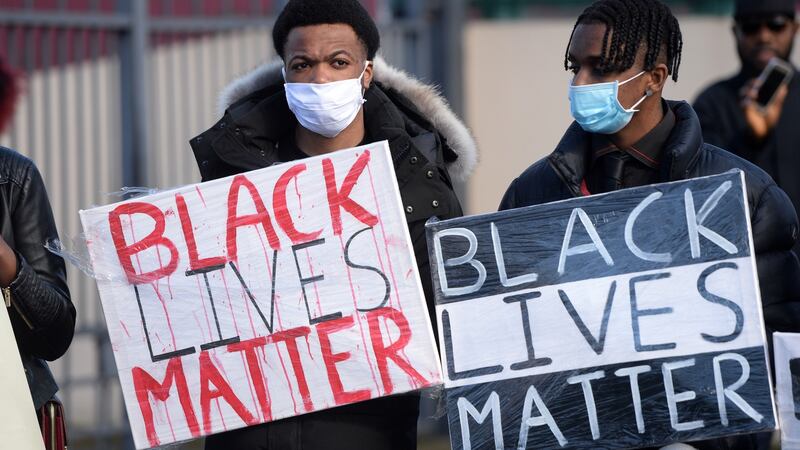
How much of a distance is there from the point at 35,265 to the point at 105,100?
4.15 meters

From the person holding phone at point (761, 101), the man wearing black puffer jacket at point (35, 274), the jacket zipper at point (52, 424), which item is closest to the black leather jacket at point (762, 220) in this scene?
the man wearing black puffer jacket at point (35, 274)

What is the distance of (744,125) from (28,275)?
3.50m

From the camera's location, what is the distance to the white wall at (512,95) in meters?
8.98

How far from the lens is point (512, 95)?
29.6 ft

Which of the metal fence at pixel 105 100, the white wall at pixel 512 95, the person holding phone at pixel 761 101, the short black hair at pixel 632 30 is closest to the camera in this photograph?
the short black hair at pixel 632 30

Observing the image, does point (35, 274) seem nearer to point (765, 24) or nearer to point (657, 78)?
point (657, 78)

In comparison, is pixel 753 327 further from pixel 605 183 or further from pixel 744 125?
pixel 744 125

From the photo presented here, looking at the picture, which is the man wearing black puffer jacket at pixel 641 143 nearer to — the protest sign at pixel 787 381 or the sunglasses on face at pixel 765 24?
the protest sign at pixel 787 381

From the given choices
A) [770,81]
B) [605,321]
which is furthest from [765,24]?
[605,321]

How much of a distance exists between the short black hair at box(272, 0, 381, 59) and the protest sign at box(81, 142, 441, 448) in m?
0.43

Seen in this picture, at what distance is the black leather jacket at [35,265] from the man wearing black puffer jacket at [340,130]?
0.45 m

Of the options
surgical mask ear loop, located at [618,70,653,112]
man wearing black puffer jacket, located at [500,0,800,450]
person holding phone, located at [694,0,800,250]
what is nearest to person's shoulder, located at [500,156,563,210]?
man wearing black puffer jacket, located at [500,0,800,450]

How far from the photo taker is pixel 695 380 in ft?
11.4

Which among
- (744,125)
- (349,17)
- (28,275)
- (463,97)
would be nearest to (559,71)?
(463,97)
